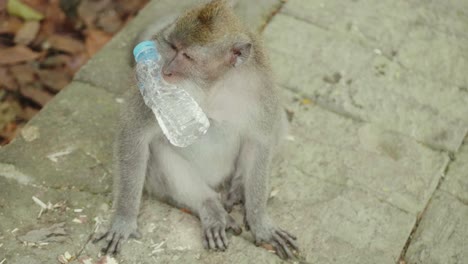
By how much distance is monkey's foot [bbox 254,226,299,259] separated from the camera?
13.5ft

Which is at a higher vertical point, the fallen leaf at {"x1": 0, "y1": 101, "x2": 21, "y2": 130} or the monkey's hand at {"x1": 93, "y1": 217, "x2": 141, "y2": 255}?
the monkey's hand at {"x1": 93, "y1": 217, "x2": 141, "y2": 255}

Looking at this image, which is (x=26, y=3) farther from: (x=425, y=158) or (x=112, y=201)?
(x=425, y=158)

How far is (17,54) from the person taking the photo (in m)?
5.84

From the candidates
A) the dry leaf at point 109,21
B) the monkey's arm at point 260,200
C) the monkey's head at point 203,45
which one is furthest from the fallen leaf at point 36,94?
the monkey's head at point 203,45

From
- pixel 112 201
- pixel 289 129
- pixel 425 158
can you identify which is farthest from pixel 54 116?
pixel 425 158

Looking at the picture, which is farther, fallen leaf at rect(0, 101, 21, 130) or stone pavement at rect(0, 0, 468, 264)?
fallen leaf at rect(0, 101, 21, 130)


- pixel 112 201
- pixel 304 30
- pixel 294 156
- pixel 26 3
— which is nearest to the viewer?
pixel 112 201

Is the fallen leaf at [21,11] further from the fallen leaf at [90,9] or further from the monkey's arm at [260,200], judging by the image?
the monkey's arm at [260,200]

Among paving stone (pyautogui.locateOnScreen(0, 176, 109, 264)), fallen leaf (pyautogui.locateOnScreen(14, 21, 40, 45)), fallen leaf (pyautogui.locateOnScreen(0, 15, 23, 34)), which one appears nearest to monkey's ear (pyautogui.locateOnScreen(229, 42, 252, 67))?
paving stone (pyautogui.locateOnScreen(0, 176, 109, 264))

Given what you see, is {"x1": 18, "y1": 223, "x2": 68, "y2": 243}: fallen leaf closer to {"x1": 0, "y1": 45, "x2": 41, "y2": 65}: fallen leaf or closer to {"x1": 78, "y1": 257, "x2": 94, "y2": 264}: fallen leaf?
{"x1": 78, "y1": 257, "x2": 94, "y2": 264}: fallen leaf

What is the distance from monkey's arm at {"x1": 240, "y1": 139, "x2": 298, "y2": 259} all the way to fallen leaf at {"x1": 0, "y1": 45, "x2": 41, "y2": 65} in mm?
2432

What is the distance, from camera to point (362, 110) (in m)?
5.09

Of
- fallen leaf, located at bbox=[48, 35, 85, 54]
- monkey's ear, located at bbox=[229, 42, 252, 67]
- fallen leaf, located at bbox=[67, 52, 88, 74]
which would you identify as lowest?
fallen leaf, located at bbox=[67, 52, 88, 74]

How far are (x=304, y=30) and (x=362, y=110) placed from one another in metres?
0.93
